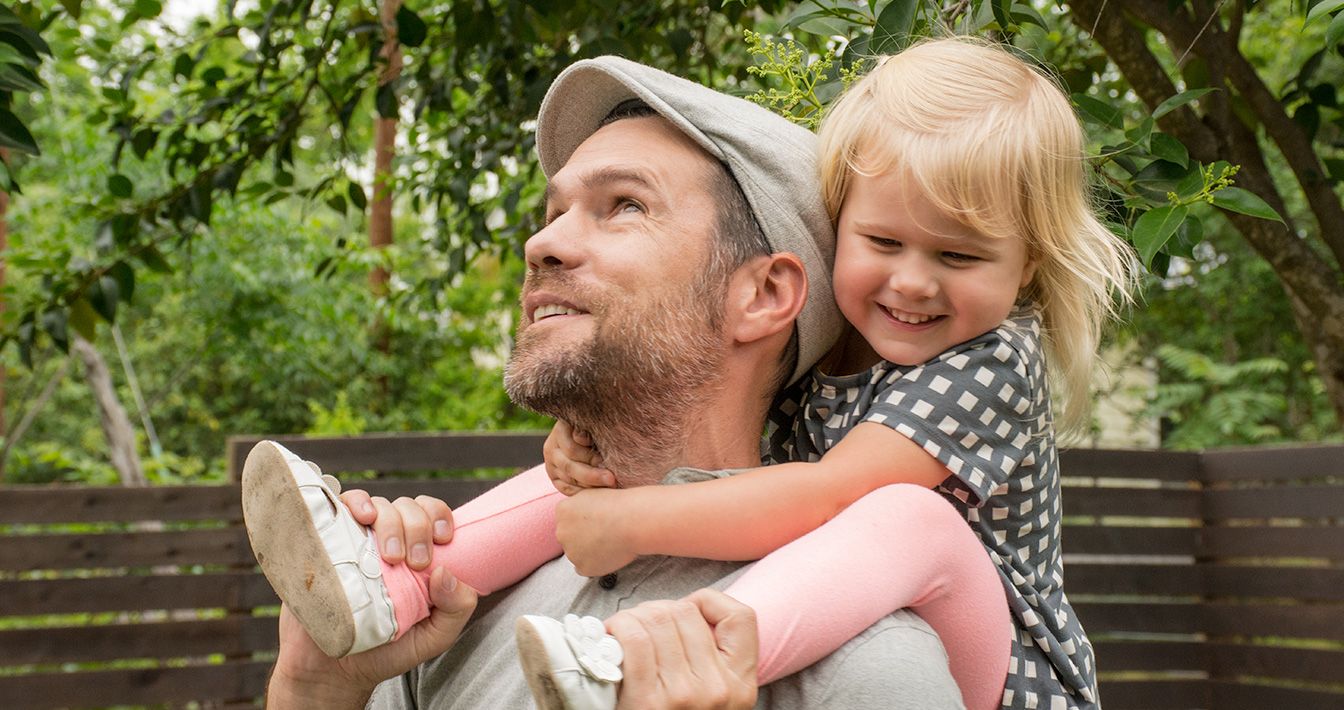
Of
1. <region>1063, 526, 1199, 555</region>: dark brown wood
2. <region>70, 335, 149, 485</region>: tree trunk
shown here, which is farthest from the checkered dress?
<region>70, 335, 149, 485</region>: tree trunk

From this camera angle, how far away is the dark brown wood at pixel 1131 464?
5.25 metres

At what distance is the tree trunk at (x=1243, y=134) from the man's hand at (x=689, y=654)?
175 centimetres

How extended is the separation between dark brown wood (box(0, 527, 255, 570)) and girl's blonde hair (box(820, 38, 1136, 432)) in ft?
11.8

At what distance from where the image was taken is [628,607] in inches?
59.4

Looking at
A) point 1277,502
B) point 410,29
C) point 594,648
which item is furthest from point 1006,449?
point 1277,502

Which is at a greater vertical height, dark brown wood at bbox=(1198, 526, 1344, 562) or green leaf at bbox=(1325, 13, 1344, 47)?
green leaf at bbox=(1325, 13, 1344, 47)

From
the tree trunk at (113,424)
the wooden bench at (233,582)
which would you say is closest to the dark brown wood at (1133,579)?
the wooden bench at (233,582)

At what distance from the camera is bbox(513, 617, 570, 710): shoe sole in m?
1.04

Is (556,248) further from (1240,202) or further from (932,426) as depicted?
(1240,202)

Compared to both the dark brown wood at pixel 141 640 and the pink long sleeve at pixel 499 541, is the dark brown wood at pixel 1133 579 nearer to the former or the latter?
the dark brown wood at pixel 141 640

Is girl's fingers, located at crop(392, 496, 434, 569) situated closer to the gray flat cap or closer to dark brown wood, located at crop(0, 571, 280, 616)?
the gray flat cap

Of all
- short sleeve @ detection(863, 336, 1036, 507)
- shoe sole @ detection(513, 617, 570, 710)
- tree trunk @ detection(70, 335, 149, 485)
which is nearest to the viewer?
shoe sole @ detection(513, 617, 570, 710)

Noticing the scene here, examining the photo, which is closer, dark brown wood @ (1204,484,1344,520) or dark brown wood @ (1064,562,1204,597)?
dark brown wood @ (1204,484,1344,520)

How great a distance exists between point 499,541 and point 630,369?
30cm
